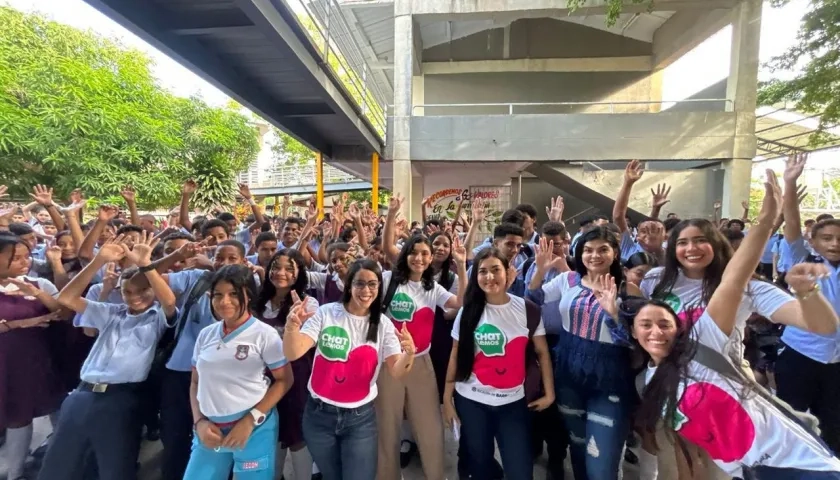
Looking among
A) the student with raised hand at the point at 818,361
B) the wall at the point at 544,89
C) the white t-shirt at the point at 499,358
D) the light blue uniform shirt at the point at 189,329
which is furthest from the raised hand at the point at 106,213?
the wall at the point at 544,89

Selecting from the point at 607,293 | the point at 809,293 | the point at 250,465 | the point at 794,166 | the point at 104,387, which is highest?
the point at 794,166

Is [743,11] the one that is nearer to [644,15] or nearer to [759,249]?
[644,15]

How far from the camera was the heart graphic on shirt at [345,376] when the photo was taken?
2045 millimetres

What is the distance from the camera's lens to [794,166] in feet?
6.63

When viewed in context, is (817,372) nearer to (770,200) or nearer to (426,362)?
(770,200)

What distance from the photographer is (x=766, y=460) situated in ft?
4.66

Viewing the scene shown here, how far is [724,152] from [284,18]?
9.84 m

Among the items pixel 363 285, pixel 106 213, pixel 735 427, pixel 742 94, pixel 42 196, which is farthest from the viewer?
pixel 742 94

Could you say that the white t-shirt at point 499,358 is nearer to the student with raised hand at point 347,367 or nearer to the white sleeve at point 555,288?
the white sleeve at point 555,288

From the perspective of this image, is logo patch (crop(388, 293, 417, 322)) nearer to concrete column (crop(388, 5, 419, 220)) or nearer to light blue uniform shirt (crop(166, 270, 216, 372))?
light blue uniform shirt (crop(166, 270, 216, 372))

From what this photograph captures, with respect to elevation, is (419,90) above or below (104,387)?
above

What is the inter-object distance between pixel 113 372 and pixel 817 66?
956cm

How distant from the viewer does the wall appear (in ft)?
43.3

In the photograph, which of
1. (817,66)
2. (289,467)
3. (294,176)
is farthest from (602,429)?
(294,176)
